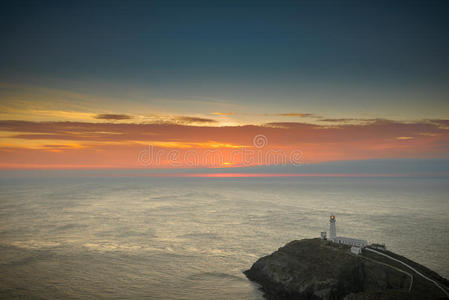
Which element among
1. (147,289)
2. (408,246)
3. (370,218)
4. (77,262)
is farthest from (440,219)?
(77,262)

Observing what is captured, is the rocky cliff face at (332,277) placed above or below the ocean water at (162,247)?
above

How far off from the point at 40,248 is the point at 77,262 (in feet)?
51.9

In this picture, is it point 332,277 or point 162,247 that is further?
point 162,247

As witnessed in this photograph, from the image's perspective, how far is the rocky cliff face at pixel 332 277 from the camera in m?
39.4

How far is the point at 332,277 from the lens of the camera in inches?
1599

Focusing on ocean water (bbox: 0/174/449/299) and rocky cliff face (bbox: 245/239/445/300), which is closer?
rocky cliff face (bbox: 245/239/445/300)

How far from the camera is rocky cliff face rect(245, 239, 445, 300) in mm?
39438

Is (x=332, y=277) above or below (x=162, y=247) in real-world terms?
above

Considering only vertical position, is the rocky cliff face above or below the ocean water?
above

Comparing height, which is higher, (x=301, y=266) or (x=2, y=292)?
(x=301, y=266)

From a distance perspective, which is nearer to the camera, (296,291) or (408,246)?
(296,291)

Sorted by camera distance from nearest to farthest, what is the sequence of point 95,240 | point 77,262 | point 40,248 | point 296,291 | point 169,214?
point 296,291
point 77,262
point 40,248
point 95,240
point 169,214

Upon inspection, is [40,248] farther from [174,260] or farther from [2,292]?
[174,260]

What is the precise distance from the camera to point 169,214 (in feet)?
414
